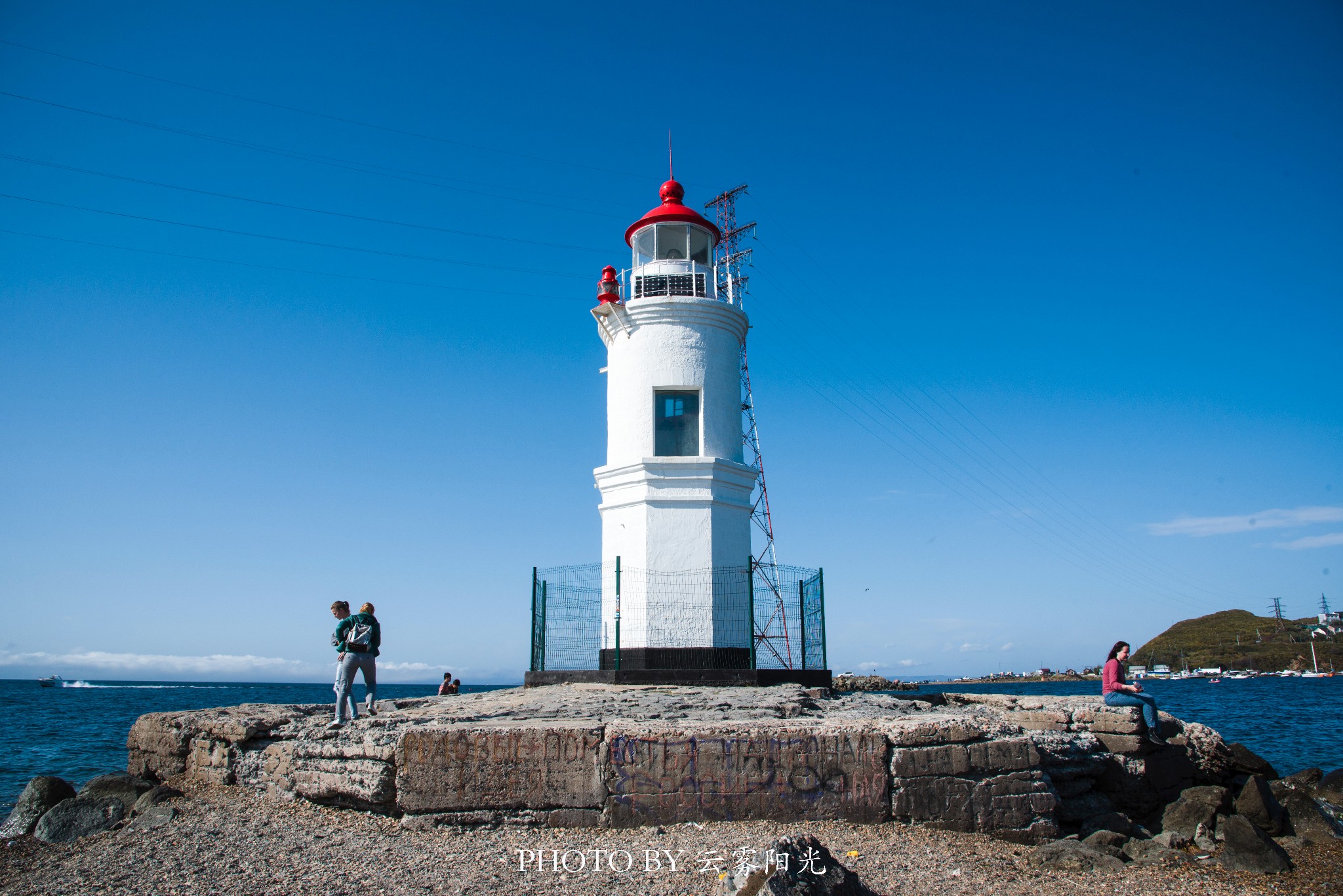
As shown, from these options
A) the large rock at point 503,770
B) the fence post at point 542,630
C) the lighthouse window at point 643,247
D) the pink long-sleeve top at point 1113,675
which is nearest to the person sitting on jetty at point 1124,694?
the pink long-sleeve top at point 1113,675

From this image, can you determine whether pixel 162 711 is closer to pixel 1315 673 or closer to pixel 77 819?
pixel 77 819

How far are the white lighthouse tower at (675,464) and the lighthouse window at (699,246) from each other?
0.02 meters

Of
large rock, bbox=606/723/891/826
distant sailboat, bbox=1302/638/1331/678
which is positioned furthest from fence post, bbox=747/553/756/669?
distant sailboat, bbox=1302/638/1331/678

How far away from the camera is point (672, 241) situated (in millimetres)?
13625

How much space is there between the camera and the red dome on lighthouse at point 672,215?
13211 mm

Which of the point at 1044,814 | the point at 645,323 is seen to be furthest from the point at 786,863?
the point at 645,323

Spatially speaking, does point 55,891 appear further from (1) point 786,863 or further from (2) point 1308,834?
(2) point 1308,834

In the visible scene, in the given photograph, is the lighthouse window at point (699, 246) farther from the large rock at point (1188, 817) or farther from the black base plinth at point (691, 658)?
the large rock at point (1188, 817)

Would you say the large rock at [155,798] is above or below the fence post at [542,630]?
below

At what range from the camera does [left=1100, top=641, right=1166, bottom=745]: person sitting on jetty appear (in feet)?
30.1

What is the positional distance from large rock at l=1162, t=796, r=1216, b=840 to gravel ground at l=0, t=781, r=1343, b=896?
2.70ft

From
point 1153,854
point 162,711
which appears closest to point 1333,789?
point 1153,854

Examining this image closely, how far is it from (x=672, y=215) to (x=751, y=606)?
6.29 metres

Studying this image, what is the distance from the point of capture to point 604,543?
12.2 m
